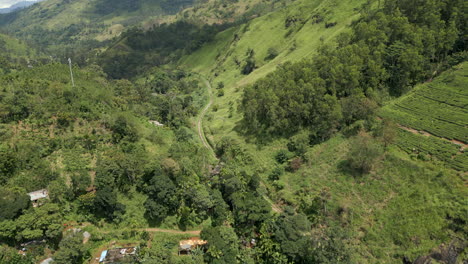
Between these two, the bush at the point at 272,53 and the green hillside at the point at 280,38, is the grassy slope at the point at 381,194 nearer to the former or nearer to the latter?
the green hillside at the point at 280,38

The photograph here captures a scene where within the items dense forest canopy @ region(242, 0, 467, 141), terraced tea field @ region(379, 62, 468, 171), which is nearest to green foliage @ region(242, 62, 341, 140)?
dense forest canopy @ region(242, 0, 467, 141)

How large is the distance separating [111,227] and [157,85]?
107 metres

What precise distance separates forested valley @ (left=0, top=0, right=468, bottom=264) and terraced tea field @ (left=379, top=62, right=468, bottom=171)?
0.91 ft

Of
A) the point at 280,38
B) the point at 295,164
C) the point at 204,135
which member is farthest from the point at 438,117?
the point at 280,38

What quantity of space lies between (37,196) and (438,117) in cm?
7196

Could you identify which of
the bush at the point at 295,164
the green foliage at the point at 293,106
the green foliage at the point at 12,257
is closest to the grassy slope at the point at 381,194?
the bush at the point at 295,164

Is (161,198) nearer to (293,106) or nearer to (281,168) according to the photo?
(281,168)

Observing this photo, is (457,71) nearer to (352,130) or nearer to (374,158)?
(352,130)

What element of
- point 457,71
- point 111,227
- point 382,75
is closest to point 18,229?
point 111,227

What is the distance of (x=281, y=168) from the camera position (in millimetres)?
62969

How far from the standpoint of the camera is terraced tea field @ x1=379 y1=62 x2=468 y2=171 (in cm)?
5025

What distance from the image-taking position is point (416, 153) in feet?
171

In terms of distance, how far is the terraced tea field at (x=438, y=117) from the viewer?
50.2 meters

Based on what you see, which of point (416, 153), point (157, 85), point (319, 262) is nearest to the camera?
point (319, 262)
